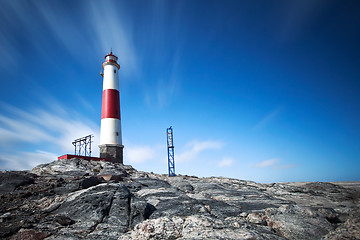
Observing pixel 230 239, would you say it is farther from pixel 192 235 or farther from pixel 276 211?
pixel 276 211

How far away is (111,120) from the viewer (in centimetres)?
2828

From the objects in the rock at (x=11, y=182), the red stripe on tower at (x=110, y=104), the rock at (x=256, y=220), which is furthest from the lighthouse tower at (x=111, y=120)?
the rock at (x=256, y=220)

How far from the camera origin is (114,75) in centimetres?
3120

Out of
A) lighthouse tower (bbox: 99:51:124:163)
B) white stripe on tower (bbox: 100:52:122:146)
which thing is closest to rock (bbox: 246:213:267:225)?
lighthouse tower (bbox: 99:51:124:163)

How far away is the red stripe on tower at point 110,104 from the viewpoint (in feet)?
93.9

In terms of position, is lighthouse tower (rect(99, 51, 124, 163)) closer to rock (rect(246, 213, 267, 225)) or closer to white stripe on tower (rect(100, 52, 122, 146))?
white stripe on tower (rect(100, 52, 122, 146))

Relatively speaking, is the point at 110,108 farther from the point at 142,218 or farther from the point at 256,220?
the point at 256,220

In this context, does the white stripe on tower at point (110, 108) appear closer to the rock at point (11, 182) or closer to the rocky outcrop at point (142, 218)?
the rock at point (11, 182)

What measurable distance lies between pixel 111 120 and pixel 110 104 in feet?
8.34

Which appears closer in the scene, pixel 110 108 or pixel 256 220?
pixel 256 220

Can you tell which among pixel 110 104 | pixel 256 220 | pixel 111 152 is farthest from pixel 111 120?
pixel 256 220

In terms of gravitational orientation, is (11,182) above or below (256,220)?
above

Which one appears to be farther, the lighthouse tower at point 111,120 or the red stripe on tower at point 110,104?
the red stripe on tower at point 110,104

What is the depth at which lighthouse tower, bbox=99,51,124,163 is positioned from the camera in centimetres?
2738
